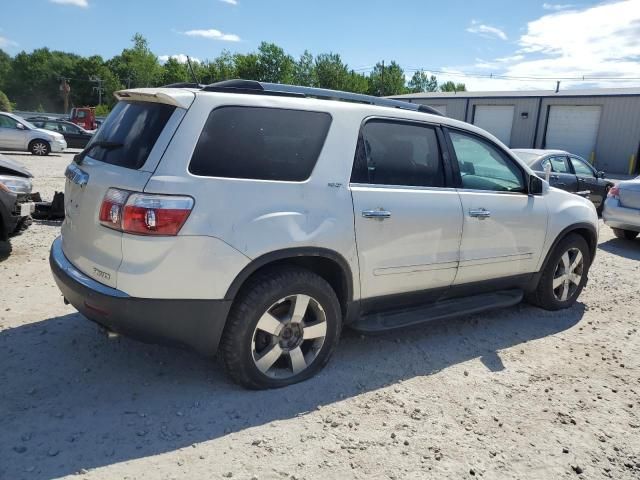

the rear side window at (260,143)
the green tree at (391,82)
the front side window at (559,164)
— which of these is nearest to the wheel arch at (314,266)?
the rear side window at (260,143)

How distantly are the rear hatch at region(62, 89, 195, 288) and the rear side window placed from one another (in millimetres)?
214

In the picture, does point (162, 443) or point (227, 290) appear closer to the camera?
point (162, 443)

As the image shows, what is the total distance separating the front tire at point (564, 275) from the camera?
16.8 ft

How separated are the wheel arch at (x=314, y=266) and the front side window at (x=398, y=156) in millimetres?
572

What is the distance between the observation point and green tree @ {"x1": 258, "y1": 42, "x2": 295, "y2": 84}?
230 feet

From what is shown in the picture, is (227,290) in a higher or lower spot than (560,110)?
lower

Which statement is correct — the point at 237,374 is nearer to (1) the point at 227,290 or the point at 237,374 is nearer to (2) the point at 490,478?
(1) the point at 227,290

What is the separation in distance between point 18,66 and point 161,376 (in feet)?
424

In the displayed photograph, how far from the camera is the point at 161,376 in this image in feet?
11.7

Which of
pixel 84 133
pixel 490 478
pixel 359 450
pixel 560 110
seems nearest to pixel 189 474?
pixel 359 450

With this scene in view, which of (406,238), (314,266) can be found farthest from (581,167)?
(314,266)

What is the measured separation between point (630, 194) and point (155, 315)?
28.5ft

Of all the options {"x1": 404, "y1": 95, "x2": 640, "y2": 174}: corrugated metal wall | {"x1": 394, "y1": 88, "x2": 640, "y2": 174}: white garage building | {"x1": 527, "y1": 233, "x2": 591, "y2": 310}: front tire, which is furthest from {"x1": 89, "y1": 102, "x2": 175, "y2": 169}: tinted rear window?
{"x1": 404, "y1": 95, "x2": 640, "y2": 174}: corrugated metal wall

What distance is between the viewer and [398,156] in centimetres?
388
